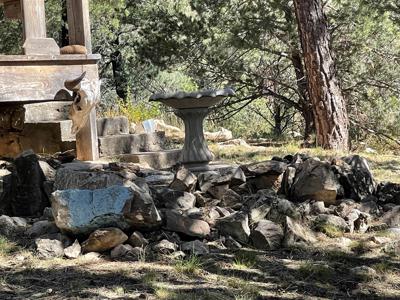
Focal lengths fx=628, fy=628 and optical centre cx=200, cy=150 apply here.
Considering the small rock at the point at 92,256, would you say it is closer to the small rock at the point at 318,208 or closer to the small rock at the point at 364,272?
the small rock at the point at 364,272

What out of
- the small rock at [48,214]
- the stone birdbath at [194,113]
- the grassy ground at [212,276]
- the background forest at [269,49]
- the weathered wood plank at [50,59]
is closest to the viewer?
the grassy ground at [212,276]

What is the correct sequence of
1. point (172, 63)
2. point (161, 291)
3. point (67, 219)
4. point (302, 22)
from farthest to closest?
point (172, 63), point (302, 22), point (67, 219), point (161, 291)

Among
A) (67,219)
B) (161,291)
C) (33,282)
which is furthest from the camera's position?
(67,219)

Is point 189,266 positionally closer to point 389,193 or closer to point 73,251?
point 73,251

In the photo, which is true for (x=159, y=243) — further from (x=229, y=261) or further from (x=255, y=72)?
A: (x=255, y=72)

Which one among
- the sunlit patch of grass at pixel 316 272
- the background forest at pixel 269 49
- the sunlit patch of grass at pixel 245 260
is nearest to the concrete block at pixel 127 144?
the background forest at pixel 269 49

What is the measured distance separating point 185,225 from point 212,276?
2.81 feet

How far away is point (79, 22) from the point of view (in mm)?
7656

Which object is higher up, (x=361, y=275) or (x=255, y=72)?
(x=255, y=72)

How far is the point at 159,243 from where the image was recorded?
4.52 metres

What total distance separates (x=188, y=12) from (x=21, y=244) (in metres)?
8.35

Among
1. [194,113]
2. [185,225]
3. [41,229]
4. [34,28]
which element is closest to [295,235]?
[185,225]

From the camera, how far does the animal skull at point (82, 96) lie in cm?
708

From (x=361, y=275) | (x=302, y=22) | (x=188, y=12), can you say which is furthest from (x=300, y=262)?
(x=188, y=12)
